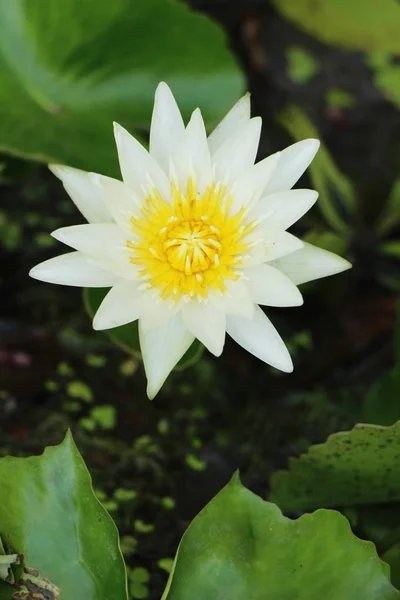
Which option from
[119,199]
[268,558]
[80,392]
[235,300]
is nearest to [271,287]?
[235,300]

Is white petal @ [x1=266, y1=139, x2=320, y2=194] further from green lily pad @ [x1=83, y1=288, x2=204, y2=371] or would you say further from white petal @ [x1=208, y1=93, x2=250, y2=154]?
green lily pad @ [x1=83, y1=288, x2=204, y2=371]

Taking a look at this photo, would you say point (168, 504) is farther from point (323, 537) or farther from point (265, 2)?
point (265, 2)

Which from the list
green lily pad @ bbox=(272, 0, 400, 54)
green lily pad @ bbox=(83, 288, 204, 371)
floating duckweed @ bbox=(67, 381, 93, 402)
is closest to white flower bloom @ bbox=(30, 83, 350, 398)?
green lily pad @ bbox=(83, 288, 204, 371)

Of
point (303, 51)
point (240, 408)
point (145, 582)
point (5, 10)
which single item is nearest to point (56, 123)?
point (5, 10)

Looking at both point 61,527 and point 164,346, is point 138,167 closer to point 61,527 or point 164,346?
point 164,346

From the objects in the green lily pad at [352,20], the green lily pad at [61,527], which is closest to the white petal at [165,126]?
the green lily pad at [61,527]

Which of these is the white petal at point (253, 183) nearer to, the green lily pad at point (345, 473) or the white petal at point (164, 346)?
the white petal at point (164, 346)

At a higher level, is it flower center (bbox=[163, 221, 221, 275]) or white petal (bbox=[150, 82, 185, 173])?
white petal (bbox=[150, 82, 185, 173])
